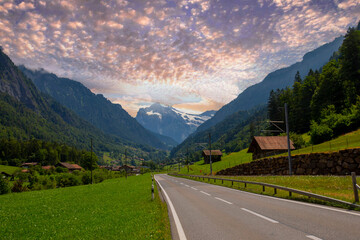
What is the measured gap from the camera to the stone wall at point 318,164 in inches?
886

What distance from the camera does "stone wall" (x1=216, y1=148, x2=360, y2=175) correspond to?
886 inches

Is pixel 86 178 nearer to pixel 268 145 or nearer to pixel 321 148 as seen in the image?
pixel 268 145

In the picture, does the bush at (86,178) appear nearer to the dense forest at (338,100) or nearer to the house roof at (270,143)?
the house roof at (270,143)

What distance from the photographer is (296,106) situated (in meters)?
82.0

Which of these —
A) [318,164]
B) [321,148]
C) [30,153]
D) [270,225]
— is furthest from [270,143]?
[30,153]

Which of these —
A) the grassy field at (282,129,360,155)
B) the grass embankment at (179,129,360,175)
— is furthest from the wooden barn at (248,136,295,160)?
the grassy field at (282,129,360,155)

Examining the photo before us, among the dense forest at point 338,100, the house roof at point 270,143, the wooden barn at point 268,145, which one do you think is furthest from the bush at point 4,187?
the dense forest at point 338,100

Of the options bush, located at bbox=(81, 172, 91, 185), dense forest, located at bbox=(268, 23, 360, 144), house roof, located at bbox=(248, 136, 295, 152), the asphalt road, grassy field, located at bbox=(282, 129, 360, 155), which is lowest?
bush, located at bbox=(81, 172, 91, 185)

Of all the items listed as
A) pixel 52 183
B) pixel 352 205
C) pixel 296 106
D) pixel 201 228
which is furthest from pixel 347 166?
pixel 52 183

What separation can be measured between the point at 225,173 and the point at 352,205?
47871 mm

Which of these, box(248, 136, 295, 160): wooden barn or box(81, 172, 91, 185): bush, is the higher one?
box(248, 136, 295, 160): wooden barn

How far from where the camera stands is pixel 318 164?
26531mm

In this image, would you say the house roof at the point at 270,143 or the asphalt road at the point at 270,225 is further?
the house roof at the point at 270,143

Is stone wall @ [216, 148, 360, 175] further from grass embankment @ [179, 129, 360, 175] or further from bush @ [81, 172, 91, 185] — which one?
bush @ [81, 172, 91, 185]
